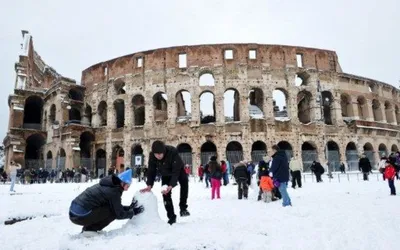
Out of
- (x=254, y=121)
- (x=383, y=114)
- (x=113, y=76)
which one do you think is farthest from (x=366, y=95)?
(x=113, y=76)

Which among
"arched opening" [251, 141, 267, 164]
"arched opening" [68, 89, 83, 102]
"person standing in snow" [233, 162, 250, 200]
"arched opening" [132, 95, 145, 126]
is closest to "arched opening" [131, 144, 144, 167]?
"arched opening" [132, 95, 145, 126]

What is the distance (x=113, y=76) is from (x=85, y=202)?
25.9 meters

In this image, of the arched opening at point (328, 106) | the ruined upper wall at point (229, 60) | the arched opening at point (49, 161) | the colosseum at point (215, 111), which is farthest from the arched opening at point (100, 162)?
the arched opening at point (328, 106)

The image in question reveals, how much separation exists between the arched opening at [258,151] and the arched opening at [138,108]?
1082cm

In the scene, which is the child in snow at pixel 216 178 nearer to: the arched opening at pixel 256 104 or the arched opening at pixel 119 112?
the arched opening at pixel 256 104

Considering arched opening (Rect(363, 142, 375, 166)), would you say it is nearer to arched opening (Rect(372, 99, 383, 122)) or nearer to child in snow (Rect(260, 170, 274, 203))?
arched opening (Rect(372, 99, 383, 122))

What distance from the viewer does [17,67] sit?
3052cm

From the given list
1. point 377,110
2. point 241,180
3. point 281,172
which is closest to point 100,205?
point 281,172

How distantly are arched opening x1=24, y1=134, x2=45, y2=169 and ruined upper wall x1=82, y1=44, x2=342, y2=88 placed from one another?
11.1 m

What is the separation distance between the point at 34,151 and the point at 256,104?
24.0 m

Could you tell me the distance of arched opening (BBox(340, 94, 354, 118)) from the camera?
90.6 ft

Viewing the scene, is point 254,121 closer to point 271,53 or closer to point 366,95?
point 271,53

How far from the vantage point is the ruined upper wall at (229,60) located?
84.5ft

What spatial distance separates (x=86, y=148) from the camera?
94.9ft
